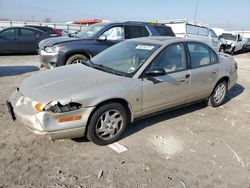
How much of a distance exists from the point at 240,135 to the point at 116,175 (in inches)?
94.6

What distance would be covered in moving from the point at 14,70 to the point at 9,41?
13.7ft

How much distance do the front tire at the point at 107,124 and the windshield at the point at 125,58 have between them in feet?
1.96

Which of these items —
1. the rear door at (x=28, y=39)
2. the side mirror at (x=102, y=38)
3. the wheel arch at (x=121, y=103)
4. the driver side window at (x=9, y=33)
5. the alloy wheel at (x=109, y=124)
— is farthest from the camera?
the rear door at (x=28, y=39)

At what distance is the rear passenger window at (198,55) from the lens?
464cm

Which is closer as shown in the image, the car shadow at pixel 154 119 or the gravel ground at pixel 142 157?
the gravel ground at pixel 142 157

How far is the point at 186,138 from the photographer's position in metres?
4.04

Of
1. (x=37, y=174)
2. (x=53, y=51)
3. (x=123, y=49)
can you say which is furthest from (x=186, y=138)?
(x=53, y=51)

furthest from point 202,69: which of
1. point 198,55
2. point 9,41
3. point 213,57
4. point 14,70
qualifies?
point 9,41

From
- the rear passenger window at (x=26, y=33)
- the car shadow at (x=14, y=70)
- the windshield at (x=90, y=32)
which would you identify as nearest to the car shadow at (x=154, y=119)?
the windshield at (x=90, y=32)

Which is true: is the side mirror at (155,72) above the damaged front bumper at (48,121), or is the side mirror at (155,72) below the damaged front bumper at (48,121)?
above

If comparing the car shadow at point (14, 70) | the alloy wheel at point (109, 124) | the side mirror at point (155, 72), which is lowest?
the alloy wheel at point (109, 124)

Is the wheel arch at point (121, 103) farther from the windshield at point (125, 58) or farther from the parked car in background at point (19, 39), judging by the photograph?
the parked car in background at point (19, 39)

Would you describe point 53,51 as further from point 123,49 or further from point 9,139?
point 9,139

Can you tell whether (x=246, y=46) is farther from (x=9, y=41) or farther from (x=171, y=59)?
(x=171, y=59)
